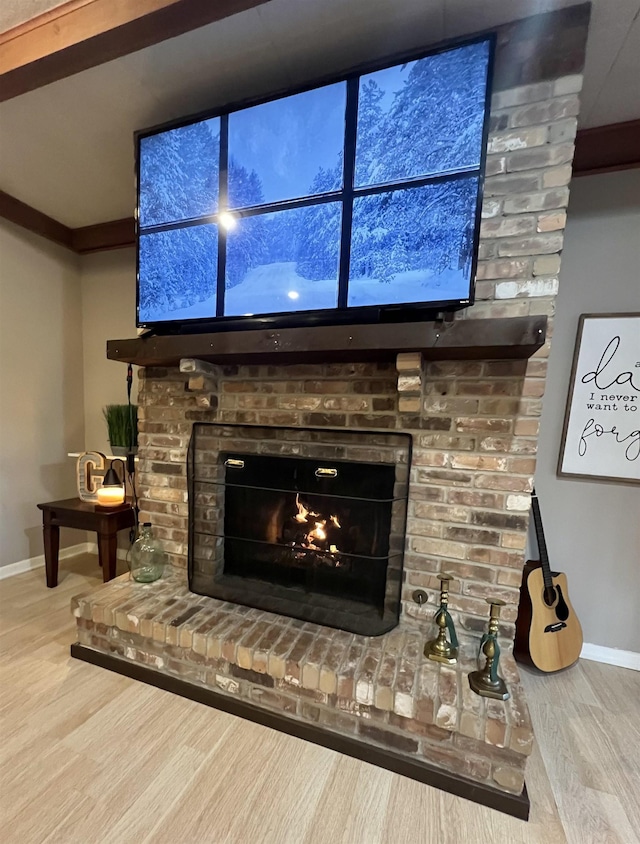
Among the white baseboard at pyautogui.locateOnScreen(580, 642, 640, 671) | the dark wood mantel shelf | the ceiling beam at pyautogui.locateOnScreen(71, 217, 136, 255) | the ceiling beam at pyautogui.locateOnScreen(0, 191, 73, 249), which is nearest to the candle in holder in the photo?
the dark wood mantel shelf

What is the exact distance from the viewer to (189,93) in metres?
1.51

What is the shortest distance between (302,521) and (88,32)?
1.90m

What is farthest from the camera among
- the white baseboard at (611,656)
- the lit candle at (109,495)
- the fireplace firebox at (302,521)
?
the lit candle at (109,495)

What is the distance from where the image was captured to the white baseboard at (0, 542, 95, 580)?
239 cm

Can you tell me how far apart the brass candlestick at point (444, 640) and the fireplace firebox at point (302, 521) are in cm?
19

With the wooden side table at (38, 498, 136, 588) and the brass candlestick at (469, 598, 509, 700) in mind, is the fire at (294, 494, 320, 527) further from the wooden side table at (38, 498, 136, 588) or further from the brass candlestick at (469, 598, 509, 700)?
the wooden side table at (38, 498, 136, 588)

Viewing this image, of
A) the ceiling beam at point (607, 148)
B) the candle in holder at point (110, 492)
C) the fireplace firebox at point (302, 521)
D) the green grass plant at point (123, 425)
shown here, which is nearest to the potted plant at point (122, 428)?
the green grass plant at point (123, 425)

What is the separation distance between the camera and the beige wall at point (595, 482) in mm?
1651

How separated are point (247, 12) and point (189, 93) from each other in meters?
0.45

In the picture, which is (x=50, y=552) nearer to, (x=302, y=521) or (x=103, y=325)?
(x=103, y=325)

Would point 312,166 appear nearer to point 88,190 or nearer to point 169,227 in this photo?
point 169,227

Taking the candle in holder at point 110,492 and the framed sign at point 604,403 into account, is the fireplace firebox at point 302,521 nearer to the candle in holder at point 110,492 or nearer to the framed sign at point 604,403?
the candle in holder at point 110,492

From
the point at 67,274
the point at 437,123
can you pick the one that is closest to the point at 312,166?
the point at 437,123

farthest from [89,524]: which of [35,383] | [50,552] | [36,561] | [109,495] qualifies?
[35,383]
